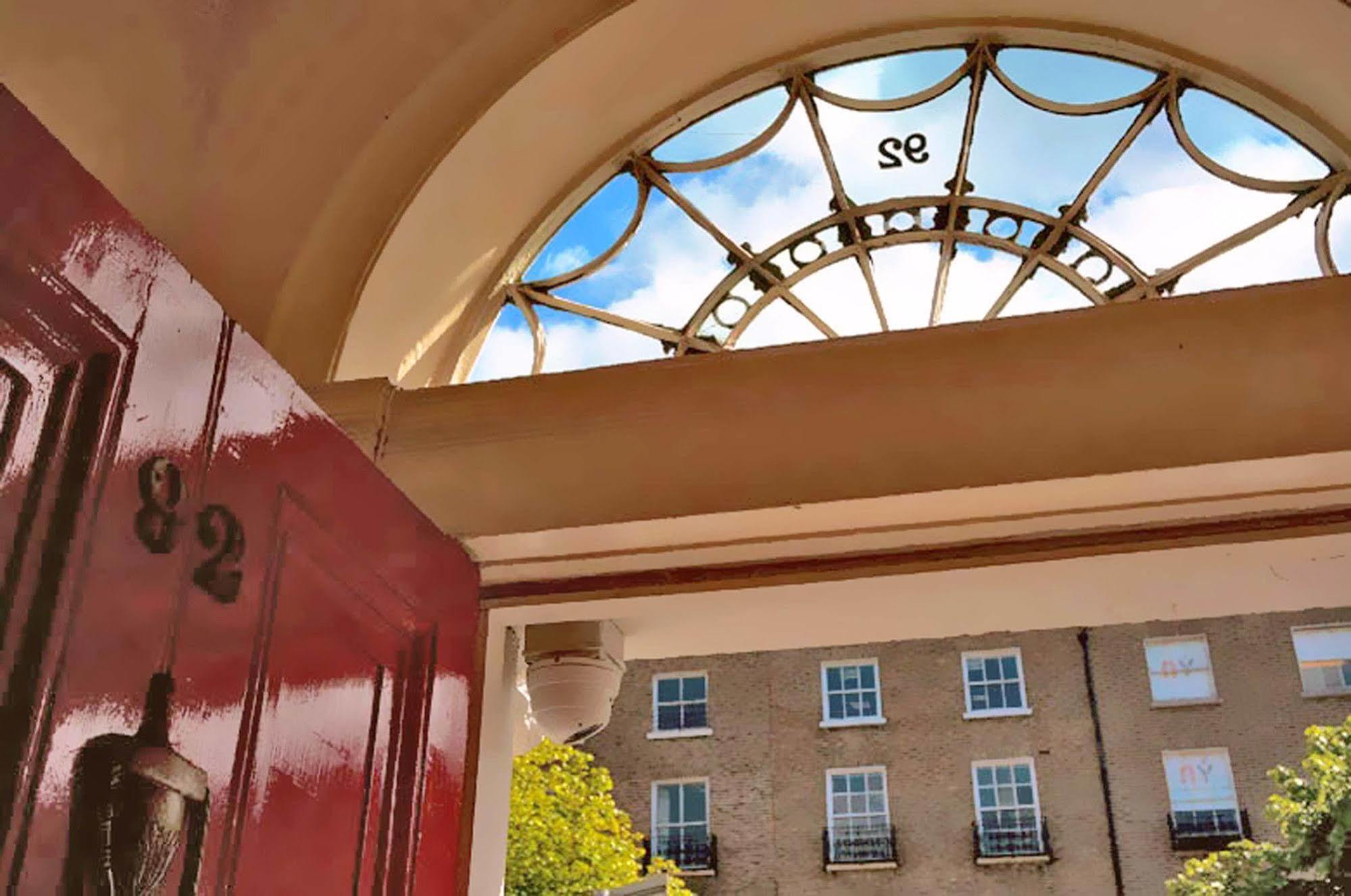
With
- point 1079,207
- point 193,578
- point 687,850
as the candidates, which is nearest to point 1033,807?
point 687,850

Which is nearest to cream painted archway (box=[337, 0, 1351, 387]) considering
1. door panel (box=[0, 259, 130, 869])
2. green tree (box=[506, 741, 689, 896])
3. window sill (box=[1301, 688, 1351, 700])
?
door panel (box=[0, 259, 130, 869])

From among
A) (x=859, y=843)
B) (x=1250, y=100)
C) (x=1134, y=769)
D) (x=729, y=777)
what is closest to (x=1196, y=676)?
(x=1134, y=769)

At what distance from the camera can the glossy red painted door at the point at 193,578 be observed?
959 millimetres

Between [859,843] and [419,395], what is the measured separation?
16.9 metres

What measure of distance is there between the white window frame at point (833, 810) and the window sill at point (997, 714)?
138cm

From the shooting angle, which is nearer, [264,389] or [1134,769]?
[264,389]

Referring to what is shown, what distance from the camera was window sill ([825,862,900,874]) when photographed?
57.5 feet

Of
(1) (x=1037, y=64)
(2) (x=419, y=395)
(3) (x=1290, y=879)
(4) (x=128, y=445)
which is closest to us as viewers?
(4) (x=128, y=445)

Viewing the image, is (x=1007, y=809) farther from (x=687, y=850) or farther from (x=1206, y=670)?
(x=687, y=850)

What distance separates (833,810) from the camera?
18078 millimetres

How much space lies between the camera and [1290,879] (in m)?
12.3

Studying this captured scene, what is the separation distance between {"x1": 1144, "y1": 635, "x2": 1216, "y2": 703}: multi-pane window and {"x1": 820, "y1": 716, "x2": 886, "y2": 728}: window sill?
3842mm

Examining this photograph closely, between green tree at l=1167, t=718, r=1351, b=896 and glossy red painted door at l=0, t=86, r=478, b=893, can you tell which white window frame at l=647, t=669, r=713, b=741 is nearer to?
green tree at l=1167, t=718, r=1351, b=896

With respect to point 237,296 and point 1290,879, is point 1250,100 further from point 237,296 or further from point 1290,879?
point 1290,879
